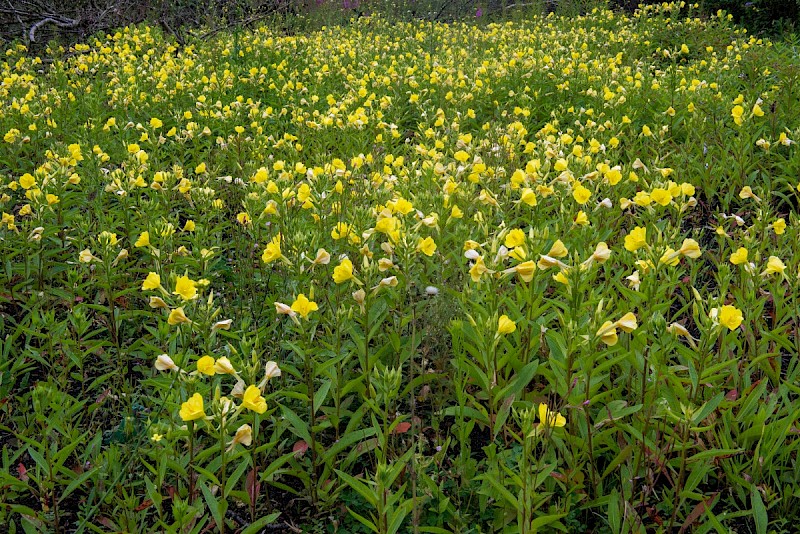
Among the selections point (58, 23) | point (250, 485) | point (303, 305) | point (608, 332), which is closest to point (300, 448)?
point (250, 485)

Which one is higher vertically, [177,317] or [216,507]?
[177,317]

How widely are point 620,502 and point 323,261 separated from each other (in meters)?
1.41

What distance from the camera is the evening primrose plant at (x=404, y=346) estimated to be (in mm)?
2135

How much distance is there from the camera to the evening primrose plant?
2135 millimetres

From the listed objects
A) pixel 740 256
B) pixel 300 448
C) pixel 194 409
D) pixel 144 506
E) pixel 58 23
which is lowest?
pixel 144 506

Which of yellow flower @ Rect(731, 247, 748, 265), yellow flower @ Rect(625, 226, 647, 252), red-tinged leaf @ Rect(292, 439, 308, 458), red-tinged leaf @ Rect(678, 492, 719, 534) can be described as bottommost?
red-tinged leaf @ Rect(292, 439, 308, 458)

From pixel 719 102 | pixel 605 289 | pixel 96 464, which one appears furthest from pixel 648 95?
pixel 96 464

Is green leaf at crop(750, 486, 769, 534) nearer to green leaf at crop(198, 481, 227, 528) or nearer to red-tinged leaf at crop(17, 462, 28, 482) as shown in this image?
green leaf at crop(198, 481, 227, 528)

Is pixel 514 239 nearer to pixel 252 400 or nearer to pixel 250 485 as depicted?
pixel 252 400

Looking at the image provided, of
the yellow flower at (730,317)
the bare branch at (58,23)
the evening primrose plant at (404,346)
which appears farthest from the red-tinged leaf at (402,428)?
the bare branch at (58,23)

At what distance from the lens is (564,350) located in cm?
218

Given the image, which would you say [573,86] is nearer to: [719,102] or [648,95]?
[648,95]

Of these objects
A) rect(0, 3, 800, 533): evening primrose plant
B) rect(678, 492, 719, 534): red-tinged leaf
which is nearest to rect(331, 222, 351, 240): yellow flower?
rect(0, 3, 800, 533): evening primrose plant

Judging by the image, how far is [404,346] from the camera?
2.77 metres
